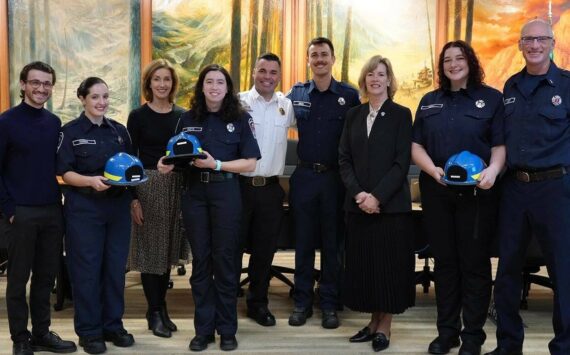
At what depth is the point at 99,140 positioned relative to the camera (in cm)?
348

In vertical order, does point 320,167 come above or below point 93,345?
above

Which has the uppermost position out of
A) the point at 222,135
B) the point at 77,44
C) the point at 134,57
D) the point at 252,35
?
the point at 252,35

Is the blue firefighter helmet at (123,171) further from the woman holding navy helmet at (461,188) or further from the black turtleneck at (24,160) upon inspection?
the woman holding navy helmet at (461,188)

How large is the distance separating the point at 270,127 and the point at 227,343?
1355 millimetres

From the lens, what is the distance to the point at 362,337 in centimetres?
374

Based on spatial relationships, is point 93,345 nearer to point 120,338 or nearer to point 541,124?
point 120,338

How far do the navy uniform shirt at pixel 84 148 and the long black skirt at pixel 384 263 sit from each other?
4.73 ft

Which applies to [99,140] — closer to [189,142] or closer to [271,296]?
[189,142]

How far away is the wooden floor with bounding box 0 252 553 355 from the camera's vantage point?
11.8 ft

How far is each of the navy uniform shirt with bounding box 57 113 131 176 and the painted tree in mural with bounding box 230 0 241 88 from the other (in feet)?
13.0

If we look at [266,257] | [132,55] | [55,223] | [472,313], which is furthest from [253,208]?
[132,55]

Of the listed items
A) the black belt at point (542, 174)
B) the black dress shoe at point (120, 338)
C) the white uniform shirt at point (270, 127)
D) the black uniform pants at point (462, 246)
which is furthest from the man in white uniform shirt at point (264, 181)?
the black belt at point (542, 174)

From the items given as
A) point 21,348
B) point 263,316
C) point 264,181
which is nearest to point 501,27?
point 264,181

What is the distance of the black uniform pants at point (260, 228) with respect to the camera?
3.97m
